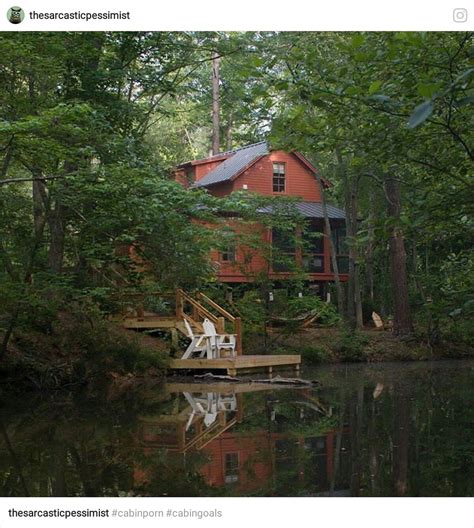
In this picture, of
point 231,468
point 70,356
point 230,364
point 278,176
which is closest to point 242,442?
point 231,468

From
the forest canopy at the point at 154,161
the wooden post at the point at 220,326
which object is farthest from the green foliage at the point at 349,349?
the wooden post at the point at 220,326

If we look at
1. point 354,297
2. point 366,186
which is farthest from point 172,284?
point 366,186

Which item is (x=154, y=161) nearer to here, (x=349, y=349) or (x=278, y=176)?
(x=349, y=349)

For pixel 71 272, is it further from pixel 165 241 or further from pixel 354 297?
pixel 354 297

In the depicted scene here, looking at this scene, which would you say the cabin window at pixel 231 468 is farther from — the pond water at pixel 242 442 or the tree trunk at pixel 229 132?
the tree trunk at pixel 229 132

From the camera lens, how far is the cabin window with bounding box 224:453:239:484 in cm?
485

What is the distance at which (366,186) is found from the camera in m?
24.1

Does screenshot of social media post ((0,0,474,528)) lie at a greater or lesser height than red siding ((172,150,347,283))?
lesser
